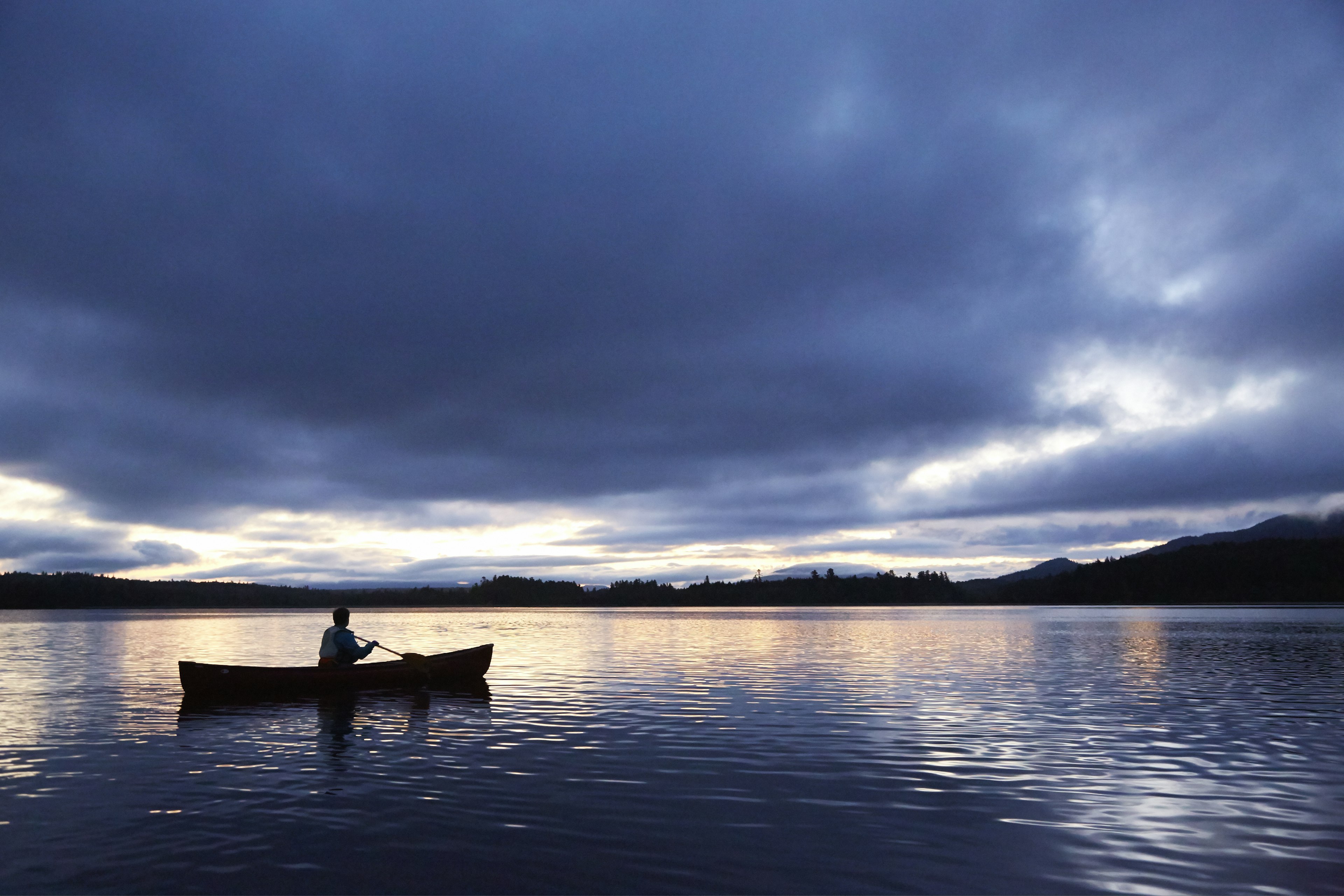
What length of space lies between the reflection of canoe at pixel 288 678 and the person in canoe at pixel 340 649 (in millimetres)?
995

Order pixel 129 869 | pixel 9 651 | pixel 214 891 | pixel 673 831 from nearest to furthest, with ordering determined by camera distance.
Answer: pixel 214 891
pixel 129 869
pixel 673 831
pixel 9 651

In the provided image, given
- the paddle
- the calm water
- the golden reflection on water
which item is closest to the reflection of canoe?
the paddle

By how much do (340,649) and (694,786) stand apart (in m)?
21.5

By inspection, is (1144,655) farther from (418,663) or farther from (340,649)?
(340,649)

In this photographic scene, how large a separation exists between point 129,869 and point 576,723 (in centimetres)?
1492

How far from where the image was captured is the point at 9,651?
5978cm

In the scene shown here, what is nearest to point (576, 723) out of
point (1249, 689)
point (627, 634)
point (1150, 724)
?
point (1150, 724)

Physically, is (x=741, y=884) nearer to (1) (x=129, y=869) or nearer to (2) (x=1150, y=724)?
(1) (x=129, y=869)

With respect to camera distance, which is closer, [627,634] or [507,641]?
[507,641]

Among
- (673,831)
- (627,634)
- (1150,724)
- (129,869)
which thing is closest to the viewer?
(129,869)

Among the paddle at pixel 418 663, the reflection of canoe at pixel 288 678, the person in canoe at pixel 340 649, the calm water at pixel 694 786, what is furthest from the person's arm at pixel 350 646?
the calm water at pixel 694 786

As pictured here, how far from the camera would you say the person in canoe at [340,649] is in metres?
33.3

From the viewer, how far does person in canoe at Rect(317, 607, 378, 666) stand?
33.3m

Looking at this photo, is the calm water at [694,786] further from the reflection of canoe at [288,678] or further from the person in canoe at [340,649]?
the person in canoe at [340,649]
